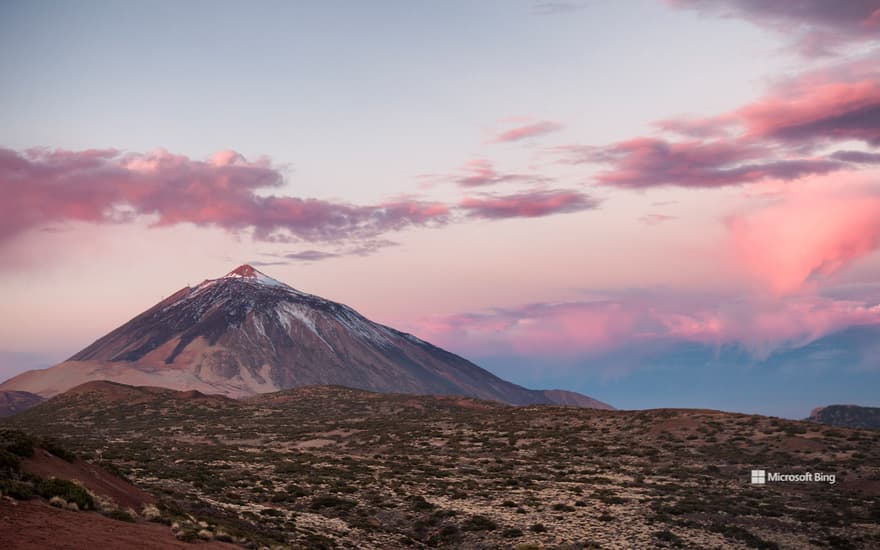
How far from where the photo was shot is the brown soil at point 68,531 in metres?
20.8

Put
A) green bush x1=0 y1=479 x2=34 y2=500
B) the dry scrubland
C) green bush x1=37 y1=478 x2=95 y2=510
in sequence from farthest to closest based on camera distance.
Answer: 1. the dry scrubland
2. green bush x1=37 y1=478 x2=95 y2=510
3. green bush x1=0 y1=479 x2=34 y2=500

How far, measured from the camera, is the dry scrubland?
38406mm

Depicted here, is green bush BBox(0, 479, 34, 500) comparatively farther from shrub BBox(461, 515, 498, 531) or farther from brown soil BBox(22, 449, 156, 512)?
shrub BBox(461, 515, 498, 531)

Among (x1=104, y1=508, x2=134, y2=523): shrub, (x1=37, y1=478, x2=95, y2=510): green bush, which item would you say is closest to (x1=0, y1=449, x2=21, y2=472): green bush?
(x1=37, y1=478, x2=95, y2=510): green bush

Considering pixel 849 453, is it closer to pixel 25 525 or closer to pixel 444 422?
pixel 444 422

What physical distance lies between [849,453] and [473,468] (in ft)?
104

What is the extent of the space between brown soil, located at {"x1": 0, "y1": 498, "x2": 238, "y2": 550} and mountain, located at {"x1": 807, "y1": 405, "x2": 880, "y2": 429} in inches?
6053

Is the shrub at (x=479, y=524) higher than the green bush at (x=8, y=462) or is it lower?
lower

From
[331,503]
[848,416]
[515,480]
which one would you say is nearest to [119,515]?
[331,503]

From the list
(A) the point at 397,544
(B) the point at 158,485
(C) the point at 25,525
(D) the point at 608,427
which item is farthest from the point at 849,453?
(C) the point at 25,525

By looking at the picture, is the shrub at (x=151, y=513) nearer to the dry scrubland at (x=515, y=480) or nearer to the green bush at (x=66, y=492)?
the dry scrubland at (x=515, y=480)

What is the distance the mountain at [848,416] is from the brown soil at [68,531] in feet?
504

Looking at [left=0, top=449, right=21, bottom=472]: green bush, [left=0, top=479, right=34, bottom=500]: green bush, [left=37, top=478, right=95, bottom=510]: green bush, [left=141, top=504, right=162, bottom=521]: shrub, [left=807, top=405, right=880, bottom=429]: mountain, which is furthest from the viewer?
[left=807, top=405, right=880, bottom=429]: mountain

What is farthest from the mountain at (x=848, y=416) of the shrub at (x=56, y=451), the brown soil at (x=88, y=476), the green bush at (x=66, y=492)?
the green bush at (x=66, y=492)
